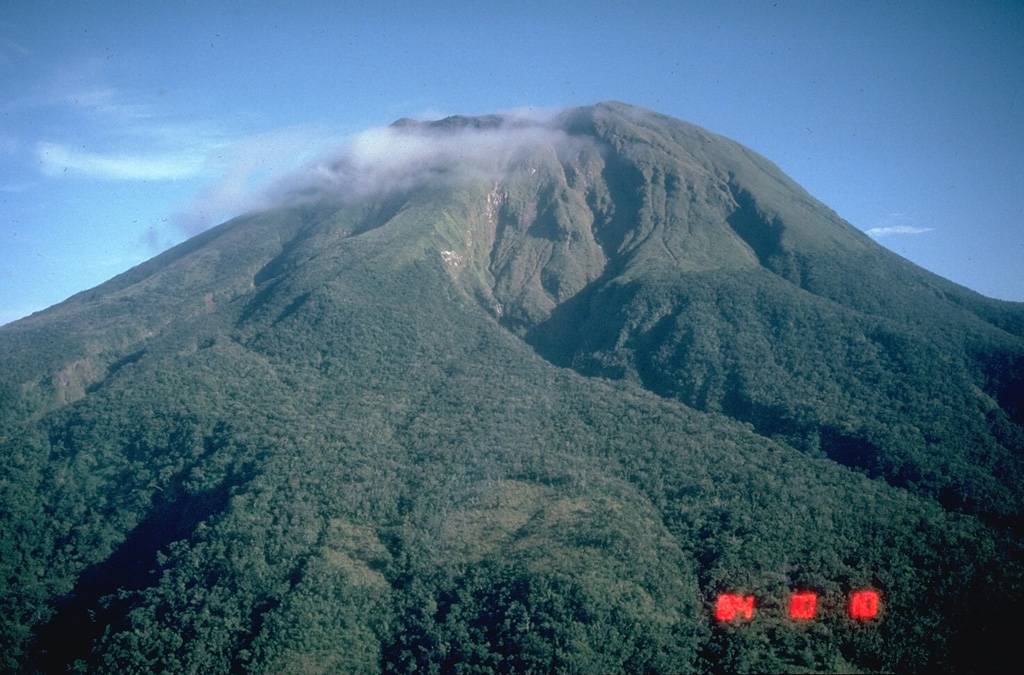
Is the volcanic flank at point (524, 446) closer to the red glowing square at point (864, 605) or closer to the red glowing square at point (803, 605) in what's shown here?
the red glowing square at point (803, 605)

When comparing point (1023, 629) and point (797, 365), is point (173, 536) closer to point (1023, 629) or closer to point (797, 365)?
point (1023, 629)

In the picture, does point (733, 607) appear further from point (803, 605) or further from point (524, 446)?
point (524, 446)

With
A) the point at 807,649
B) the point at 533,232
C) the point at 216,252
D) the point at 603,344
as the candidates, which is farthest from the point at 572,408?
the point at 216,252

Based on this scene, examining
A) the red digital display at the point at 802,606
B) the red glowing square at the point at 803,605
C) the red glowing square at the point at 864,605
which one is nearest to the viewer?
the red glowing square at the point at 864,605

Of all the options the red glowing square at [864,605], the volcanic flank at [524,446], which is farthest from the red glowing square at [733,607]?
the red glowing square at [864,605]

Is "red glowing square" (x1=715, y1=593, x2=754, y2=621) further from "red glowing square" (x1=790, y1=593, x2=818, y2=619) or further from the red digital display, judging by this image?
"red glowing square" (x1=790, y1=593, x2=818, y2=619)

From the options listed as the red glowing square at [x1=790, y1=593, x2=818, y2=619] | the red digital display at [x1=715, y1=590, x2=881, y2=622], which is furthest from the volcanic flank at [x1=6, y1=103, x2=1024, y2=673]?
the red digital display at [x1=715, y1=590, x2=881, y2=622]
